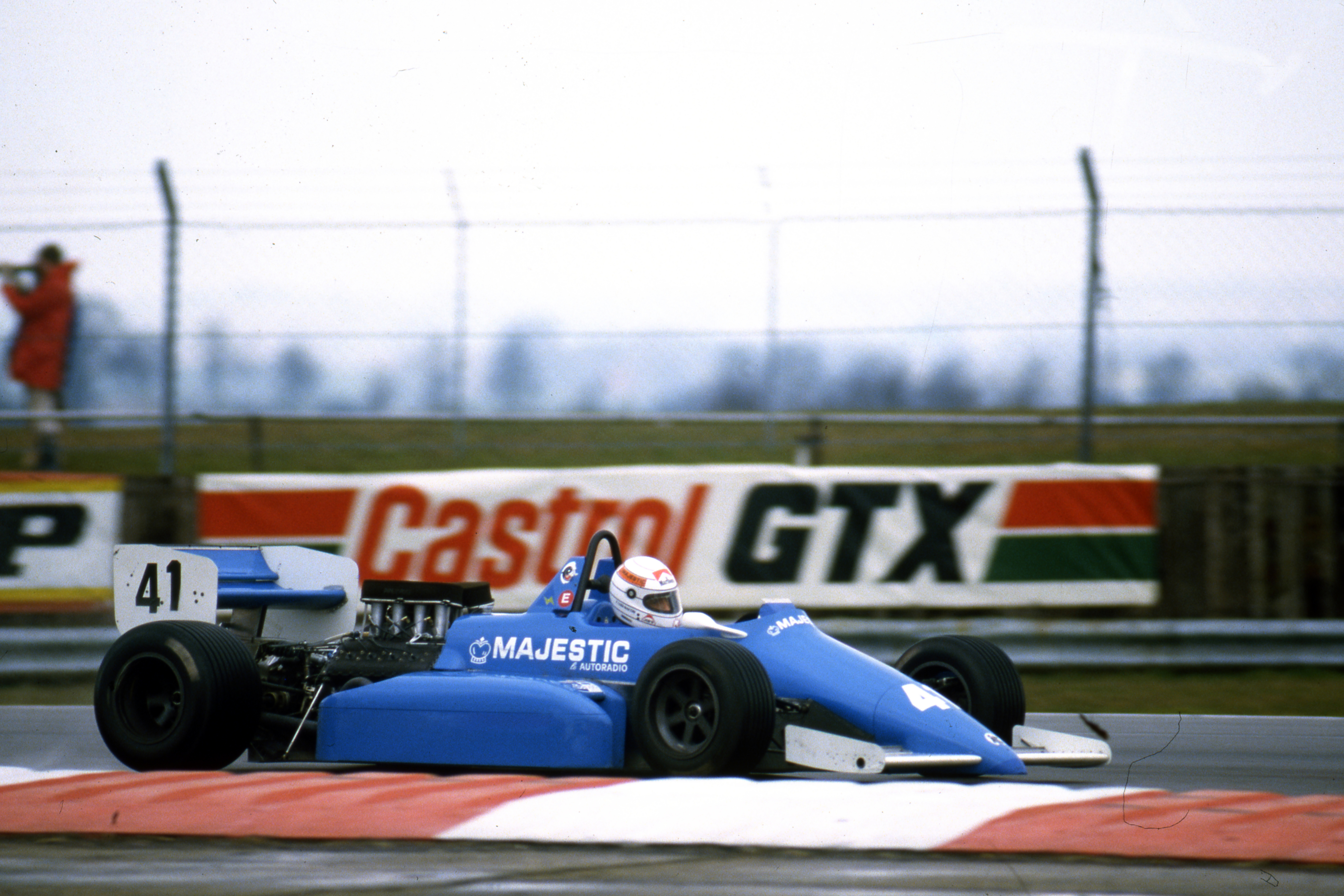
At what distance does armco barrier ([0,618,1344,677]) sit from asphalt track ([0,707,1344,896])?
166 inches

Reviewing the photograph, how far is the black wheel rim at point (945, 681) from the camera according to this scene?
20.8 ft

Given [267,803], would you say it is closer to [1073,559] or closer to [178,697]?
[178,697]

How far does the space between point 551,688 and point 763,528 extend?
4045 millimetres

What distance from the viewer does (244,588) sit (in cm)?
729

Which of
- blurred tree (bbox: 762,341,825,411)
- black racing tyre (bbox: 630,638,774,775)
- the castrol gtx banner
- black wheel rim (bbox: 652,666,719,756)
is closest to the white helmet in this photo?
black racing tyre (bbox: 630,638,774,775)

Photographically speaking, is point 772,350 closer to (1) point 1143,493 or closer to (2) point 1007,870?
(1) point 1143,493

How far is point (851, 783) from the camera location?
541cm

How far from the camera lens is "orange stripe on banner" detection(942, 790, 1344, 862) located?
4422 mm

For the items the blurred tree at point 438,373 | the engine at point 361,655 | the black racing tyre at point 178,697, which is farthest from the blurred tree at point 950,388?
the black racing tyre at point 178,697

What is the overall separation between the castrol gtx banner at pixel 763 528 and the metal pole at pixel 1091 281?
0.67 metres

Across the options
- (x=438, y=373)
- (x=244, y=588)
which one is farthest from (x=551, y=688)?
(x=438, y=373)

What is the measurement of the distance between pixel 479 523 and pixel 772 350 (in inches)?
88.0

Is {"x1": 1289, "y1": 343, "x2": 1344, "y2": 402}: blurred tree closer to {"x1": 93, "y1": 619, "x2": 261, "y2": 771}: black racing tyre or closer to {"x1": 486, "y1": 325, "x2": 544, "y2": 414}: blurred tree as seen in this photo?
{"x1": 486, "y1": 325, "x2": 544, "y2": 414}: blurred tree

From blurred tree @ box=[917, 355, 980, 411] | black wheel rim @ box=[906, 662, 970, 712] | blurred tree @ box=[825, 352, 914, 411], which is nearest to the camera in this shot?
black wheel rim @ box=[906, 662, 970, 712]
